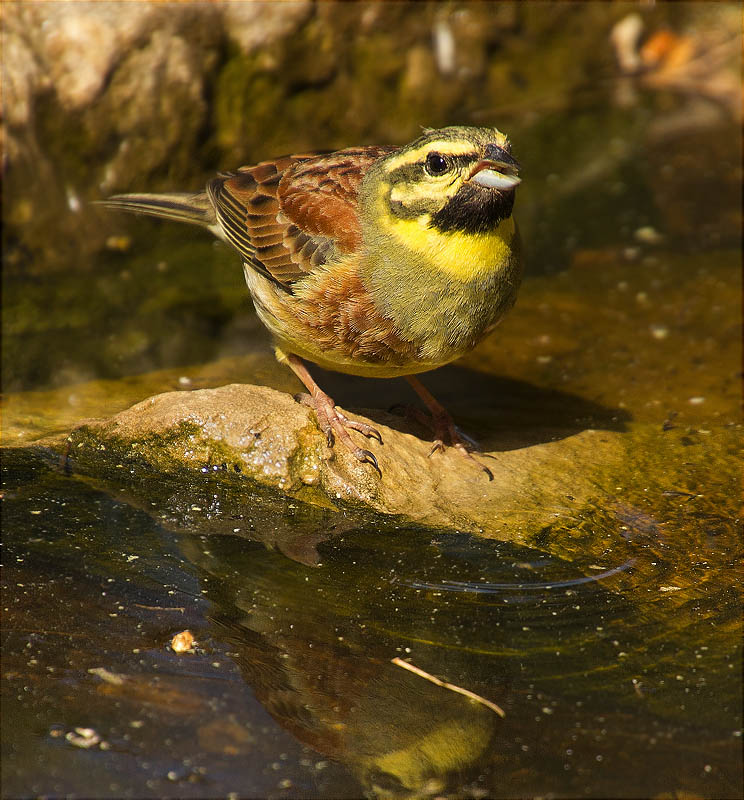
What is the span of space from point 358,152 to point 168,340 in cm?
177

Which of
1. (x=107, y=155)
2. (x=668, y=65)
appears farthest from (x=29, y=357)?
(x=668, y=65)

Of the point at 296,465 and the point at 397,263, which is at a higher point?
the point at 397,263

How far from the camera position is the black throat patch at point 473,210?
4086 mm

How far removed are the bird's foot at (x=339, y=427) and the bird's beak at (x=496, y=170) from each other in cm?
120

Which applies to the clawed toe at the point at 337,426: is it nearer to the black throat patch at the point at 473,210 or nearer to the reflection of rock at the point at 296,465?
the reflection of rock at the point at 296,465

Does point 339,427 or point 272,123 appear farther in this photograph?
point 272,123

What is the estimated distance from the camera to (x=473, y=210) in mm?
4152

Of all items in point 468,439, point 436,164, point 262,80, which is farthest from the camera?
point 262,80

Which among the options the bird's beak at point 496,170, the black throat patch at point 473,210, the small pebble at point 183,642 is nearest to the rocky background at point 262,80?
the black throat patch at point 473,210

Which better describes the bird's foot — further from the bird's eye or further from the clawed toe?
the bird's eye

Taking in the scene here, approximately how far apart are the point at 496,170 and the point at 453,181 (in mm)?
187

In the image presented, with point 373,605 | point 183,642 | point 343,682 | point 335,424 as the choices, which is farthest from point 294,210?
point 343,682

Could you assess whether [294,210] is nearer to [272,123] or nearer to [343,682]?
[343,682]

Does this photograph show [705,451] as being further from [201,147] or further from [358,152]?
[201,147]
